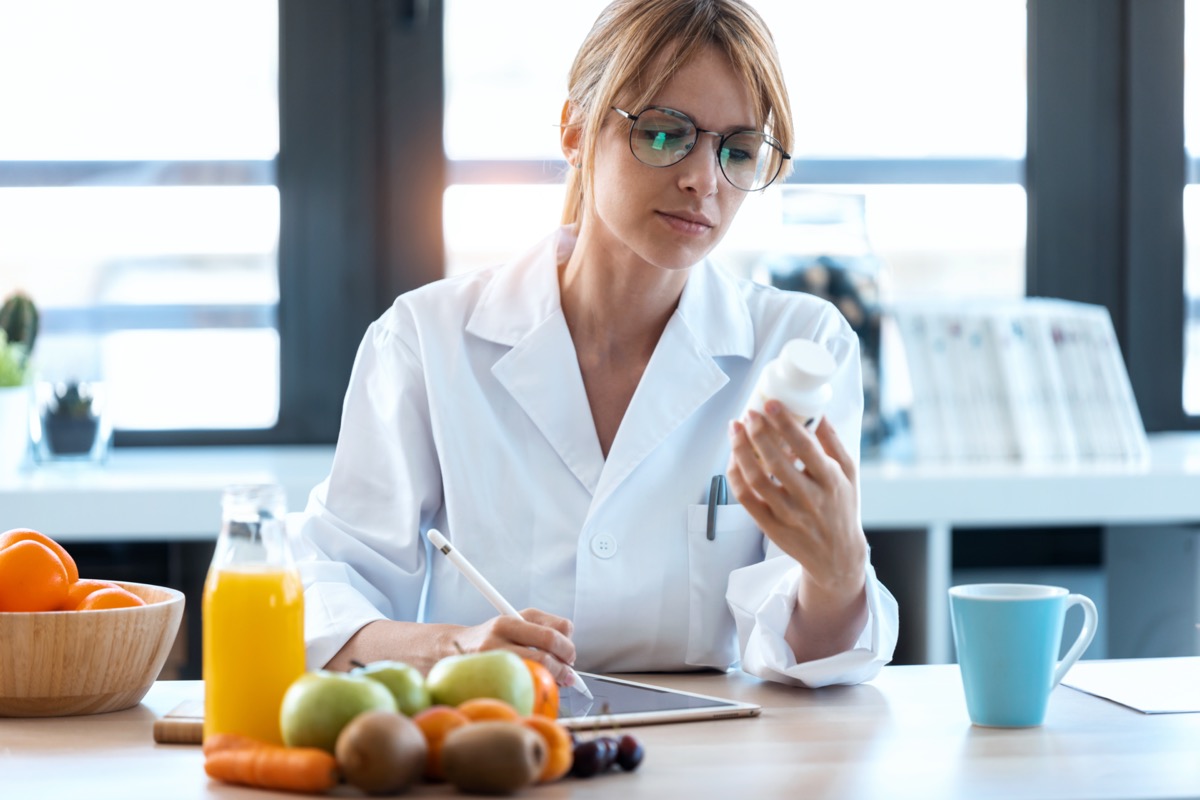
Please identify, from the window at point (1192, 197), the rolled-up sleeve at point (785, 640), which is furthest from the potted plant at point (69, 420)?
the window at point (1192, 197)

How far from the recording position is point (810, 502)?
3.98 feet

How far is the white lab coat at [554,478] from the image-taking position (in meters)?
1.59

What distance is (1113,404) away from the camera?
268 cm

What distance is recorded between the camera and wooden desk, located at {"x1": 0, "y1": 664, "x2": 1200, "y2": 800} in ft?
3.32

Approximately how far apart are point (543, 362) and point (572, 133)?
0.95 ft

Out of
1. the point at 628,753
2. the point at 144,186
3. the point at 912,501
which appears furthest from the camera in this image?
the point at 144,186

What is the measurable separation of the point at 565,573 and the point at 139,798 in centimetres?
69

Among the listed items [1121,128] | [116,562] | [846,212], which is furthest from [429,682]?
[1121,128]

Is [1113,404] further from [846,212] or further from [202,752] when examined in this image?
[202,752]

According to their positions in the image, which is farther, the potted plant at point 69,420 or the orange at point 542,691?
the potted plant at point 69,420

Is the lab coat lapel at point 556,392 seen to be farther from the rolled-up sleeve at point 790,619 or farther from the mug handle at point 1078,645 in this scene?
the mug handle at point 1078,645

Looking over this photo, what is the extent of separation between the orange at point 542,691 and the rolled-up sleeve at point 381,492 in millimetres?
423

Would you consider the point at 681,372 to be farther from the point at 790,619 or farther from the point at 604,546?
the point at 790,619

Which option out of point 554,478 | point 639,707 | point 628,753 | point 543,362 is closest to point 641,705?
point 639,707
